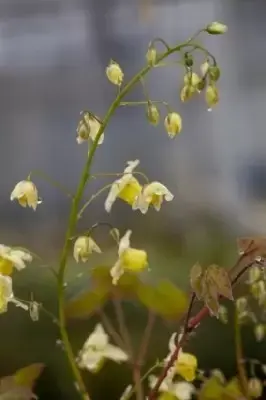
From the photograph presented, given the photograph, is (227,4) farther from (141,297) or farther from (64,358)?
(64,358)

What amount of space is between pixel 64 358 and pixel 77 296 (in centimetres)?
12

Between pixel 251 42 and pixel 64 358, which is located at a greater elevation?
pixel 251 42

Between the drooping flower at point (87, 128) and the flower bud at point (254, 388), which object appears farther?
the flower bud at point (254, 388)

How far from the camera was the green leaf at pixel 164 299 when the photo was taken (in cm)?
106

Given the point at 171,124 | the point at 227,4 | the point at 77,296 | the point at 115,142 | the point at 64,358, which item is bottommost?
the point at 64,358

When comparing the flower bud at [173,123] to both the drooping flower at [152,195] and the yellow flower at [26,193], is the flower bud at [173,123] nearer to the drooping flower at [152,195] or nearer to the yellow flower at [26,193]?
the drooping flower at [152,195]

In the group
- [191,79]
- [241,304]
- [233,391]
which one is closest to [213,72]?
[191,79]

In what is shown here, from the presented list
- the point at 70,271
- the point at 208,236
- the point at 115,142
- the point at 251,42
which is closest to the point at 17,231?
the point at 70,271

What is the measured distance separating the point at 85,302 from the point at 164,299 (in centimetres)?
14

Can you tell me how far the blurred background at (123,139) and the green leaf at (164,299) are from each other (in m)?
0.03

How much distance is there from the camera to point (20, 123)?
108 centimetres

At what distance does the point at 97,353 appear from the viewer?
3.34 ft

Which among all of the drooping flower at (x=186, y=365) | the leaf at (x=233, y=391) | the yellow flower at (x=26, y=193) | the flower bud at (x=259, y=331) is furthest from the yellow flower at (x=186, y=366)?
the yellow flower at (x=26, y=193)

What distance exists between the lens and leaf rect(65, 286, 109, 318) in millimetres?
1077
